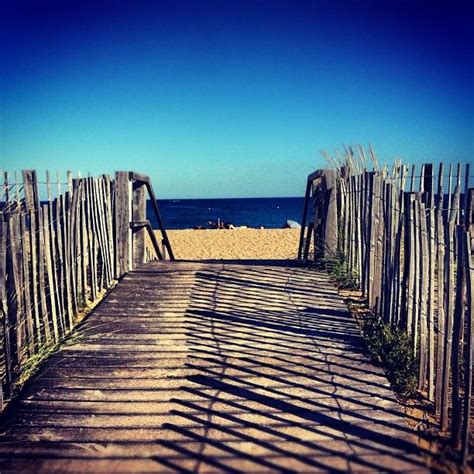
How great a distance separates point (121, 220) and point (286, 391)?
3.93 m

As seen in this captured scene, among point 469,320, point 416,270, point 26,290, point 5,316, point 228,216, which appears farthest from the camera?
point 228,216

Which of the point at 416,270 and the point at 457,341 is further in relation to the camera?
the point at 416,270

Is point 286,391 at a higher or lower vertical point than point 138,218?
lower

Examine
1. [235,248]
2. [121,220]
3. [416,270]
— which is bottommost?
[235,248]

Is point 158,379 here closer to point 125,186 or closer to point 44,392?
point 44,392

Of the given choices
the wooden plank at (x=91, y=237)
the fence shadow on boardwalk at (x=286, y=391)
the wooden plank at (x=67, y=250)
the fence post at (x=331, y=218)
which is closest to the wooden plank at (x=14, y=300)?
the wooden plank at (x=67, y=250)

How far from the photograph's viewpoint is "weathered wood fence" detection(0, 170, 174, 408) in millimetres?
3234

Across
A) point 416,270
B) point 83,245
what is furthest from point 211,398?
point 83,245

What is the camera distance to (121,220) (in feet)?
20.3

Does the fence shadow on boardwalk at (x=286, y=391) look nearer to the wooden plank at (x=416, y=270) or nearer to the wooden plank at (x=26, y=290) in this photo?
the wooden plank at (x=416, y=270)

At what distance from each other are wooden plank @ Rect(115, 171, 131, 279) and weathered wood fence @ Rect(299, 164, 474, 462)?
8.84 ft

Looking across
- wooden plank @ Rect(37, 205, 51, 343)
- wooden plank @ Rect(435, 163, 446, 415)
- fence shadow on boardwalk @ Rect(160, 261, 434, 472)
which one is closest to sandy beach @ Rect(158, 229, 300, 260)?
fence shadow on boardwalk @ Rect(160, 261, 434, 472)

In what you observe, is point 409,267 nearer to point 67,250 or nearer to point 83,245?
point 67,250

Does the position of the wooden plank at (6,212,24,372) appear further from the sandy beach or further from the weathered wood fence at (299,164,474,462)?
the sandy beach
